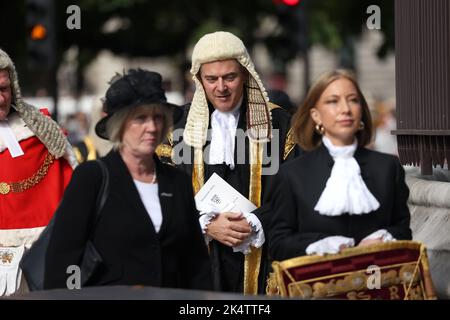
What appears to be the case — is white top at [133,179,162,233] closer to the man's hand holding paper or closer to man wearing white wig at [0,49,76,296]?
the man's hand holding paper

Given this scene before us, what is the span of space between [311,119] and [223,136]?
1.48 meters

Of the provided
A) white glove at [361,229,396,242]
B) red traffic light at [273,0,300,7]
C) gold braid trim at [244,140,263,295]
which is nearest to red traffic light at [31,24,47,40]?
red traffic light at [273,0,300,7]

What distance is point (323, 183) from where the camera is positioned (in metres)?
5.71

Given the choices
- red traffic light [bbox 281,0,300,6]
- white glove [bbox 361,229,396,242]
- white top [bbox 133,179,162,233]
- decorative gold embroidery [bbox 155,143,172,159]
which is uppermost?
red traffic light [bbox 281,0,300,6]

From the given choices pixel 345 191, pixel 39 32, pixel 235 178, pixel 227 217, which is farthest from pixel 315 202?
pixel 39 32

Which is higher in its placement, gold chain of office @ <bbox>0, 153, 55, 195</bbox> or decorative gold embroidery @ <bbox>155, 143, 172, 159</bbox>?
decorative gold embroidery @ <bbox>155, 143, 172, 159</bbox>

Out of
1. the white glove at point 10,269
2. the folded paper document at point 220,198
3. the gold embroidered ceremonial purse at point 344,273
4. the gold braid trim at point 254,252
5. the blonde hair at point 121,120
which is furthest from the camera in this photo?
the white glove at point 10,269

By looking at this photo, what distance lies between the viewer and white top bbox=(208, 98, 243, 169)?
7.19m

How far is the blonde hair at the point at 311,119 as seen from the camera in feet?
18.6

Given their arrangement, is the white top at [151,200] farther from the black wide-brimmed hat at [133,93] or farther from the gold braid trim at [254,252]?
the gold braid trim at [254,252]

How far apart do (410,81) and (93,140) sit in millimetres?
3972

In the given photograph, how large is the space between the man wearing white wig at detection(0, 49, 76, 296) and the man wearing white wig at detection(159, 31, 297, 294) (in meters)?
1.05

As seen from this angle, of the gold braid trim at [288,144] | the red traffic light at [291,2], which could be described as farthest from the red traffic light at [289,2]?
the gold braid trim at [288,144]

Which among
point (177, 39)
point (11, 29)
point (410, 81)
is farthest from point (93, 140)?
point (177, 39)
